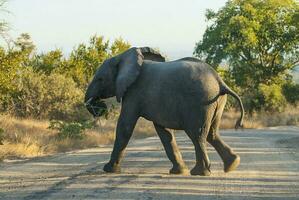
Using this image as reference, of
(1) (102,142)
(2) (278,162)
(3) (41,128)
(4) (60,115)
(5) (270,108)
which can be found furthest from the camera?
(5) (270,108)

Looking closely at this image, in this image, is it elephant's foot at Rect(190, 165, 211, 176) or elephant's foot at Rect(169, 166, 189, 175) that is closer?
elephant's foot at Rect(190, 165, 211, 176)

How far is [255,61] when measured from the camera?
40719 millimetres

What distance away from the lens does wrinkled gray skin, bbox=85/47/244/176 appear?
1059 cm

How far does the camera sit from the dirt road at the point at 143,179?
872 centimetres

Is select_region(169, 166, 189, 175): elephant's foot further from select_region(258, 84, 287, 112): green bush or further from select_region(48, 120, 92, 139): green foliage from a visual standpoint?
select_region(258, 84, 287, 112): green bush

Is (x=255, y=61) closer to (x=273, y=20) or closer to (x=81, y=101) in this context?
(x=273, y=20)

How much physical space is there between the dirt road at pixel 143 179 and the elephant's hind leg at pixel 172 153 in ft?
0.92

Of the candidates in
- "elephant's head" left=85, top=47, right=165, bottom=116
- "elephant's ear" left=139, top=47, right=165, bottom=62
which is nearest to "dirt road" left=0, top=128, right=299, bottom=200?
"elephant's head" left=85, top=47, right=165, bottom=116

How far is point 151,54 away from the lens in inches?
476

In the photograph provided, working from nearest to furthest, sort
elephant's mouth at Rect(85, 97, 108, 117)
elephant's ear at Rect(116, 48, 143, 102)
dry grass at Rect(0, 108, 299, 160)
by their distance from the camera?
elephant's ear at Rect(116, 48, 143, 102) < elephant's mouth at Rect(85, 97, 108, 117) < dry grass at Rect(0, 108, 299, 160)

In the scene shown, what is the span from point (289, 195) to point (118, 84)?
3.79 metres

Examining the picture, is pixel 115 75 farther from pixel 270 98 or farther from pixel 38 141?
pixel 270 98

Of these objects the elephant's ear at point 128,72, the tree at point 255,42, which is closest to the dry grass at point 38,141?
the elephant's ear at point 128,72

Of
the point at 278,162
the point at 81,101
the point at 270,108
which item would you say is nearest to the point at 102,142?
the point at 278,162
